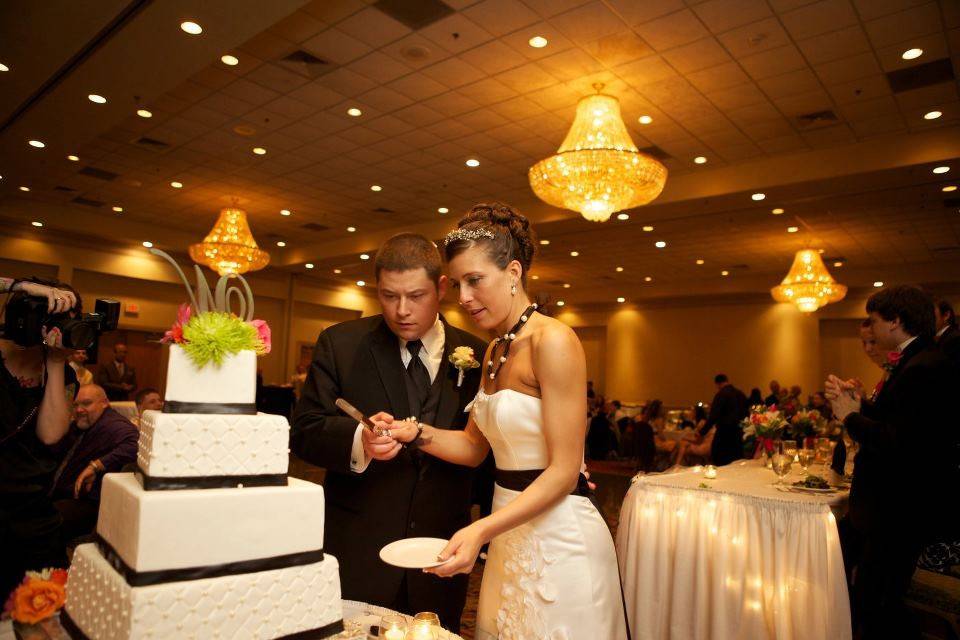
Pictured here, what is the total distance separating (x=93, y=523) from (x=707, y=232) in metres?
11.7

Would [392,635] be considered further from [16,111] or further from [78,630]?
[16,111]

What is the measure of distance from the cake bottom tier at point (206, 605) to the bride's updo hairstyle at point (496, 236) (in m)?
0.98

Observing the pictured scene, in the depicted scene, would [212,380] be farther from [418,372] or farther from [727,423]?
[727,423]

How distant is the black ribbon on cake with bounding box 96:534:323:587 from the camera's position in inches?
46.2

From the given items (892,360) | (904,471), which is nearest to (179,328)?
(904,471)

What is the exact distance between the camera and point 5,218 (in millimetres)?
12820

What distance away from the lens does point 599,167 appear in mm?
6645

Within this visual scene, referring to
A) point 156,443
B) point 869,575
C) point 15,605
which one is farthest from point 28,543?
point 869,575

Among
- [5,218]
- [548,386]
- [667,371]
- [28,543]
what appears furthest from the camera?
[667,371]

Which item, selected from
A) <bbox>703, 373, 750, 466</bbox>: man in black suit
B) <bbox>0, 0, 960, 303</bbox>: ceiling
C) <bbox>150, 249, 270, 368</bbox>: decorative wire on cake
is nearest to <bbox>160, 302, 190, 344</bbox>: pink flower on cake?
<bbox>150, 249, 270, 368</bbox>: decorative wire on cake

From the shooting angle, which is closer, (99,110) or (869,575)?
(869,575)

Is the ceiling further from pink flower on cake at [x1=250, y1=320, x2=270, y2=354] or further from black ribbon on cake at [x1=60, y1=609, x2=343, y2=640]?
black ribbon on cake at [x1=60, y1=609, x2=343, y2=640]

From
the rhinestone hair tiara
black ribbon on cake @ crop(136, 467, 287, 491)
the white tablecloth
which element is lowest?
the white tablecloth

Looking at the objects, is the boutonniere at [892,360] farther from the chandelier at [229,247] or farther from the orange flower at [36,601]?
the chandelier at [229,247]
